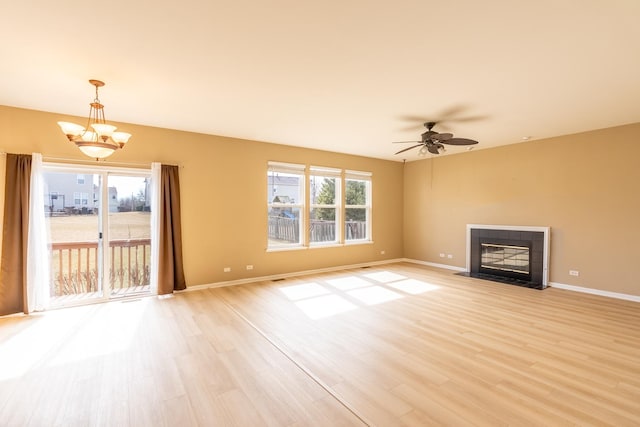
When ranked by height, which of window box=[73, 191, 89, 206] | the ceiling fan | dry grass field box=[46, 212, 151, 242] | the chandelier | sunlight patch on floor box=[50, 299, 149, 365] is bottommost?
sunlight patch on floor box=[50, 299, 149, 365]

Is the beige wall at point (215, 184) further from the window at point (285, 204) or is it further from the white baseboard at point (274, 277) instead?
the window at point (285, 204)

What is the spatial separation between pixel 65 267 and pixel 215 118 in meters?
3.12

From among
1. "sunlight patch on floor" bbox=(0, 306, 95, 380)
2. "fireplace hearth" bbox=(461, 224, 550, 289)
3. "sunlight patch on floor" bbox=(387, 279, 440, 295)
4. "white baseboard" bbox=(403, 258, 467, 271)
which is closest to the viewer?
"sunlight patch on floor" bbox=(0, 306, 95, 380)

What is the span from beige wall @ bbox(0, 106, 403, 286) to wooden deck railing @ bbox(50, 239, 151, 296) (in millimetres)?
726

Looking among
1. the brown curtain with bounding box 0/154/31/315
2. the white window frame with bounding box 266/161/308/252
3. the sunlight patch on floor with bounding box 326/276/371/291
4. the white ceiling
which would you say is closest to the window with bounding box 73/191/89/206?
the brown curtain with bounding box 0/154/31/315

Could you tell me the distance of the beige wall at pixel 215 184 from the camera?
4.02 metres

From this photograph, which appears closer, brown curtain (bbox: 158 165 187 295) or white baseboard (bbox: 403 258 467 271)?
brown curtain (bbox: 158 165 187 295)

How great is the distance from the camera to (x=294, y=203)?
20.2 feet

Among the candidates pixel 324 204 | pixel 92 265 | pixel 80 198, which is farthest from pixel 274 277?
pixel 80 198

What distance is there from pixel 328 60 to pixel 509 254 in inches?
214

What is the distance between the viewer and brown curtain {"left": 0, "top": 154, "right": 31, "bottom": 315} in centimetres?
371

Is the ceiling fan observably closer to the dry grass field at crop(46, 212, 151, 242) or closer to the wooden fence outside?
the wooden fence outside

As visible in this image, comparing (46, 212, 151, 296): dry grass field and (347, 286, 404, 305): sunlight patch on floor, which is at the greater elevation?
(46, 212, 151, 296): dry grass field

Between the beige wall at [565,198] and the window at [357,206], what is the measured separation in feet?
5.75
